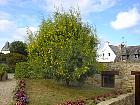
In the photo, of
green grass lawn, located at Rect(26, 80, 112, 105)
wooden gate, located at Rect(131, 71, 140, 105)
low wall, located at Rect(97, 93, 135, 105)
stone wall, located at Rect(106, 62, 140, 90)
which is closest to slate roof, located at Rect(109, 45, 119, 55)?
stone wall, located at Rect(106, 62, 140, 90)

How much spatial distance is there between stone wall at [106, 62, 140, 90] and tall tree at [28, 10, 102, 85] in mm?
2019

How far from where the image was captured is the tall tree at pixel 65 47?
A: 15.9 m

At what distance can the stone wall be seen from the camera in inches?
720

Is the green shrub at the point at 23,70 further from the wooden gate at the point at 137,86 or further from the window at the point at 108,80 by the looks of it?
the wooden gate at the point at 137,86

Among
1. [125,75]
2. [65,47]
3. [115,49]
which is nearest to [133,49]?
[115,49]

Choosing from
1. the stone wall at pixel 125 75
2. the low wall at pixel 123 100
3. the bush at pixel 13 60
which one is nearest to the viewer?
the low wall at pixel 123 100

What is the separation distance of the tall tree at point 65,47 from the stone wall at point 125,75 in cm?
202

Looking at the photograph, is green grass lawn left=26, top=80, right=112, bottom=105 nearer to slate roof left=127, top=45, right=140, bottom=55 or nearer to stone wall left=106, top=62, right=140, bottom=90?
stone wall left=106, top=62, right=140, bottom=90

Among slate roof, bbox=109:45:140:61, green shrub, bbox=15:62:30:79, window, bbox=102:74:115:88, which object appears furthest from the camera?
slate roof, bbox=109:45:140:61

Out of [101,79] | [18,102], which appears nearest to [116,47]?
[101,79]

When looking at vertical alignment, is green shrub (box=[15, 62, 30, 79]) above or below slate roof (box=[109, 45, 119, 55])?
below

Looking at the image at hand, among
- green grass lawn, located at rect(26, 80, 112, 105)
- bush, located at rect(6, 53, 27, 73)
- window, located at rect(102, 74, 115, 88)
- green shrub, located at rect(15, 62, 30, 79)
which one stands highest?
bush, located at rect(6, 53, 27, 73)

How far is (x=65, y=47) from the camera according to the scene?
634 inches

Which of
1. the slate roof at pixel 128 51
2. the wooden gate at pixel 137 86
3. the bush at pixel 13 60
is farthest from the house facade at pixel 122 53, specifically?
the wooden gate at pixel 137 86
